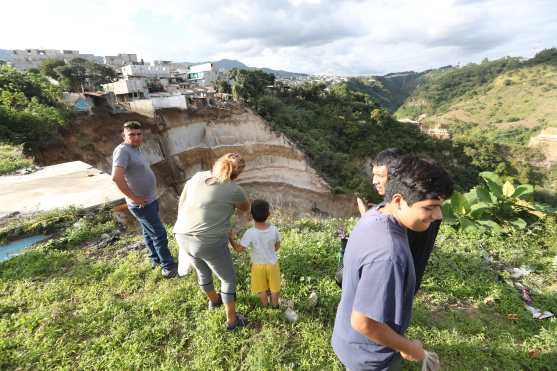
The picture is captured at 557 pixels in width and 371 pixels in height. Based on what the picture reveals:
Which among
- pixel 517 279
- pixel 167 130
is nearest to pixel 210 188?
pixel 517 279

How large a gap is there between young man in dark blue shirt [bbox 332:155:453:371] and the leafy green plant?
3.59 metres

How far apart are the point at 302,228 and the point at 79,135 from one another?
11667mm

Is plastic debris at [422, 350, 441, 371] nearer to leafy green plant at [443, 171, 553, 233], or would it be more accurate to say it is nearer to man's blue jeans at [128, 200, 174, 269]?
man's blue jeans at [128, 200, 174, 269]

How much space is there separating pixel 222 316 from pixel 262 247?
0.76 m

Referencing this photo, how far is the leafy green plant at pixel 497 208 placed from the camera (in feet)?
13.9

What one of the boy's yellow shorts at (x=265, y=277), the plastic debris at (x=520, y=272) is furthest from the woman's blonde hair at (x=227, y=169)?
the plastic debris at (x=520, y=272)

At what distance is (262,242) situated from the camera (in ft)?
8.45

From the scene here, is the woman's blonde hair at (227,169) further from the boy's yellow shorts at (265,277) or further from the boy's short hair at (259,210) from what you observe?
the boy's yellow shorts at (265,277)

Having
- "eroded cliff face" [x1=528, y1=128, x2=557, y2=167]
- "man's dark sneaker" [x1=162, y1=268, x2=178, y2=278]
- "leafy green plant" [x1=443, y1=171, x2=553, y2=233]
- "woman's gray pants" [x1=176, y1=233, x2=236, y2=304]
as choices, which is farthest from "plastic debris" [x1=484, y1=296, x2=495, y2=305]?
"eroded cliff face" [x1=528, y1=128, x2=557, y2=167]

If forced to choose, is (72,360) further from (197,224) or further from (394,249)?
(394,249)

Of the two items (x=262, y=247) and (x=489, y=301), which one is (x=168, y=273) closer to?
(x=262, y=247)

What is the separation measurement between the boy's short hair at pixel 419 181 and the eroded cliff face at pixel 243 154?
536 inches

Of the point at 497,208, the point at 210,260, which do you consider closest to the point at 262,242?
the point at 210,260

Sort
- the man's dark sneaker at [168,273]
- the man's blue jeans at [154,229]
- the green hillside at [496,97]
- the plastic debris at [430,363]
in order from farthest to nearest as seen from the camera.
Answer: the green hillside at [496,97] < the man's dark sneaker at [168,273] < the man's blue jeans at [154,229] < the plastic debris at [430,363]
